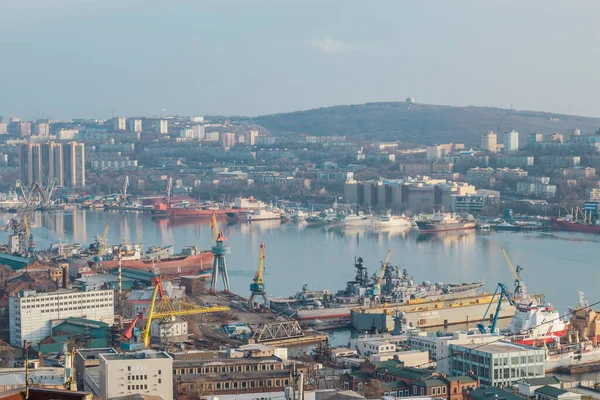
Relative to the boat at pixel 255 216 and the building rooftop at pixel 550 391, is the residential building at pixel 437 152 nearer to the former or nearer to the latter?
the boat at pixel 255 216

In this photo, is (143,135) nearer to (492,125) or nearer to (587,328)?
(492,125)

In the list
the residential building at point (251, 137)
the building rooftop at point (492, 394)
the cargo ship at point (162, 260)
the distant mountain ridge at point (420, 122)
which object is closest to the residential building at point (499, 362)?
the building rooftop at point (492, 394)

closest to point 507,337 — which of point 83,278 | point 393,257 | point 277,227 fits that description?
point 83,278

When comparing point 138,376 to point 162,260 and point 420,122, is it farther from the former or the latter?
point 420,122

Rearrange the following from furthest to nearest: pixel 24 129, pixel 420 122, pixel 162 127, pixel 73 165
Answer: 1. pixel 420 122
2. pixel 24 129
3. pixel 162 127
4. pixel 73 165

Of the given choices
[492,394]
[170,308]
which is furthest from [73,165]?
[492,394]

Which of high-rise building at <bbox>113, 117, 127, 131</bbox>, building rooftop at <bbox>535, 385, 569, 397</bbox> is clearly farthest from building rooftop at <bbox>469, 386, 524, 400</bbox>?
high-rise building at <bbox>113, 117, 127, 131</bbox>
